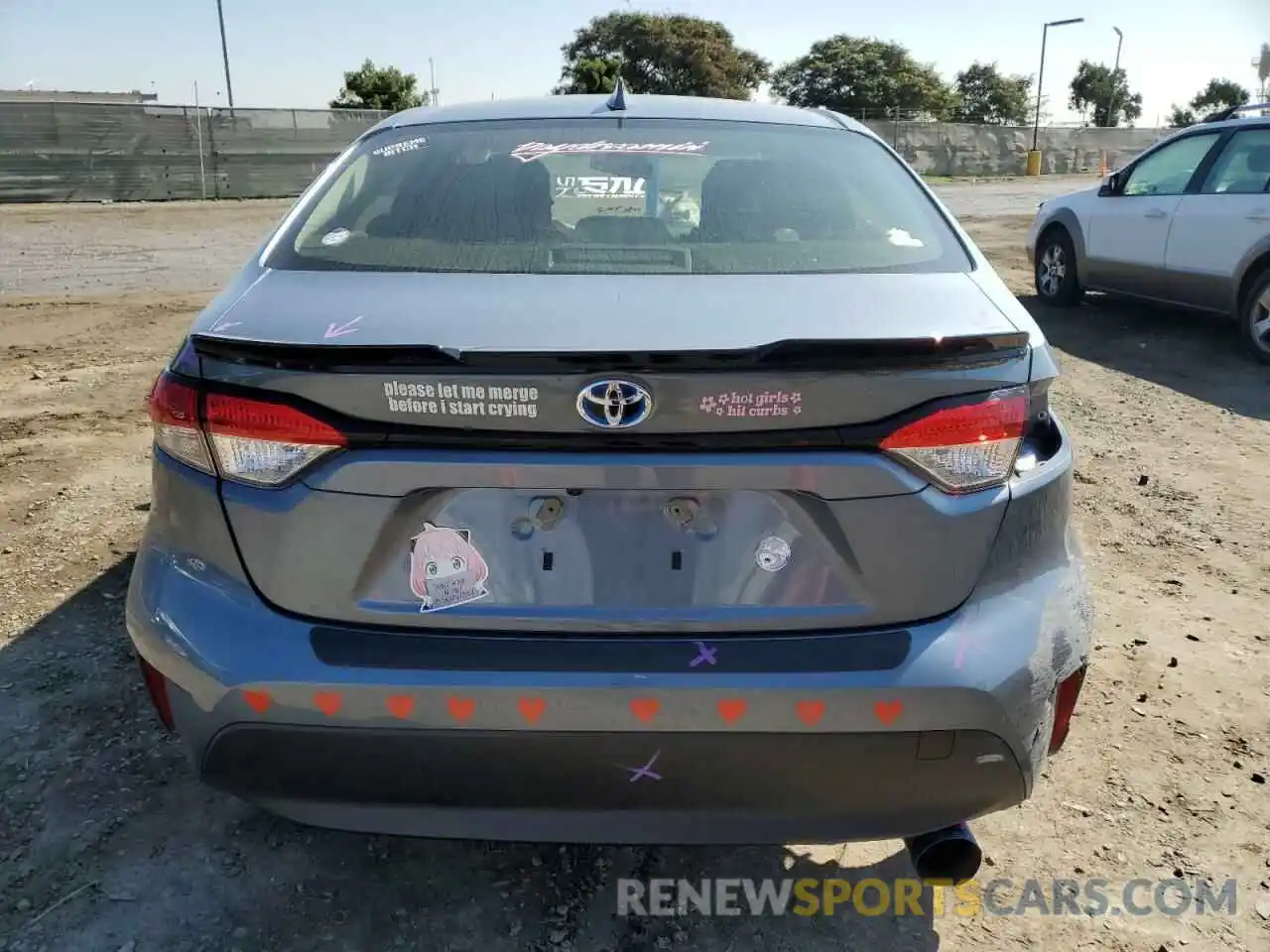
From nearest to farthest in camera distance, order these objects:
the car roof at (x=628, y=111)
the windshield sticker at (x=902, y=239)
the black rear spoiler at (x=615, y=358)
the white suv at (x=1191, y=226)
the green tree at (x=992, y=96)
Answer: the black rear spoiler at (x=615, y=358), the windshield sticker at (x=902, y=239), the car roof at (x=628, y=111), the white suv at (x=1191, y=226), the green tree at (x=992, y=96)

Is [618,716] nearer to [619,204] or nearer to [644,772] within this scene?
[644,772]

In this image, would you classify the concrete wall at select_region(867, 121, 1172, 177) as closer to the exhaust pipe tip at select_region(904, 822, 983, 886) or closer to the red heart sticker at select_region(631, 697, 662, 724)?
the exhaust pipe tip at select_region(904, 822, 983, 886)

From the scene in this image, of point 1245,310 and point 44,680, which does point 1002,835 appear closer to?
point 44,680

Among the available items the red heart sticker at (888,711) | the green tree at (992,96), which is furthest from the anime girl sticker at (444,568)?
the green tree at (992,96)

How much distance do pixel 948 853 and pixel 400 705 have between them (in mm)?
1105

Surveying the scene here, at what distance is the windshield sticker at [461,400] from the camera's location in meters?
1.70

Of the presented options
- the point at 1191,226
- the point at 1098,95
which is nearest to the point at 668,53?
the point at 1098,95

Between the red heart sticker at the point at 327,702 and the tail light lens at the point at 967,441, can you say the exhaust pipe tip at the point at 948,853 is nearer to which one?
the tail light lens at the point at 967,441

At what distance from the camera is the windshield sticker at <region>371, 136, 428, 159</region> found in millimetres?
2742

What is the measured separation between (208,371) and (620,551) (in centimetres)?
80

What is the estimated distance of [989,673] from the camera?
180 centimetres

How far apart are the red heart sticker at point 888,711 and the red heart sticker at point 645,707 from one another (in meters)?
0.38

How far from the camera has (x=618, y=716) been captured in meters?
1.75

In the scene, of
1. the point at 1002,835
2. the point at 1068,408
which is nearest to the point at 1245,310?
the point at 1068,408
